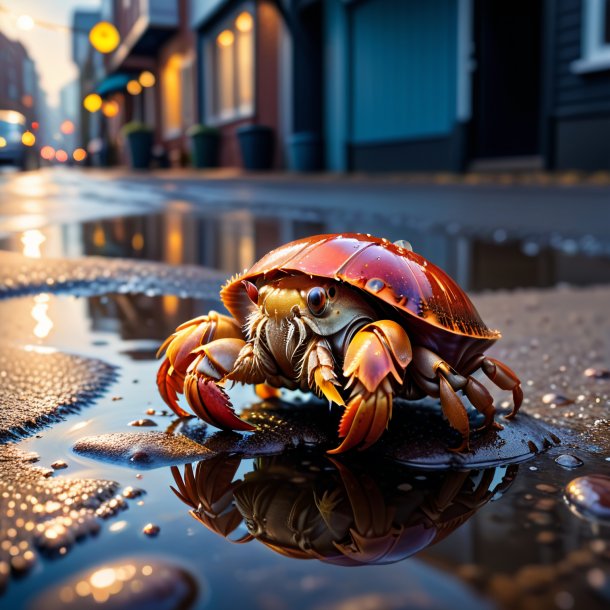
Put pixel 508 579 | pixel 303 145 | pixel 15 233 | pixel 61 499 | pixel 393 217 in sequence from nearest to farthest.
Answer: pixel 508 579
pixel 61 499
pixel 15 233
pixel 393 217
pixel 303 145

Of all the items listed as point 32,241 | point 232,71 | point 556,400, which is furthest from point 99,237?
point 232,71

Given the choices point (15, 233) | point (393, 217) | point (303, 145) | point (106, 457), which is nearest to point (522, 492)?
point (106, 457)

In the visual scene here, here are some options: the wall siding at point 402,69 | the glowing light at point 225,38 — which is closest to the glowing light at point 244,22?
the glowing light at point 225,38

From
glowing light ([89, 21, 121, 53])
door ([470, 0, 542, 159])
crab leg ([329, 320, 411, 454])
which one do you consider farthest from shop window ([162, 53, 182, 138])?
crab leg ([329, 320, 411, 454])

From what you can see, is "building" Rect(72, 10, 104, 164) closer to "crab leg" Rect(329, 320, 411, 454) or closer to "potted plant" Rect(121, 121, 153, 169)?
"potted plant" Rect(121, 121, 153, 169)

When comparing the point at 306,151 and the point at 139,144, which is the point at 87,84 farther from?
the point at 306,151

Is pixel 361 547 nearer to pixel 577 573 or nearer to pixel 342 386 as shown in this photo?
pixel 577 573

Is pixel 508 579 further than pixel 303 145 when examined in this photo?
No

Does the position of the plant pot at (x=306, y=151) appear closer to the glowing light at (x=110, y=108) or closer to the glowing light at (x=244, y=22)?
the glowing light at (x=244, y=22)
